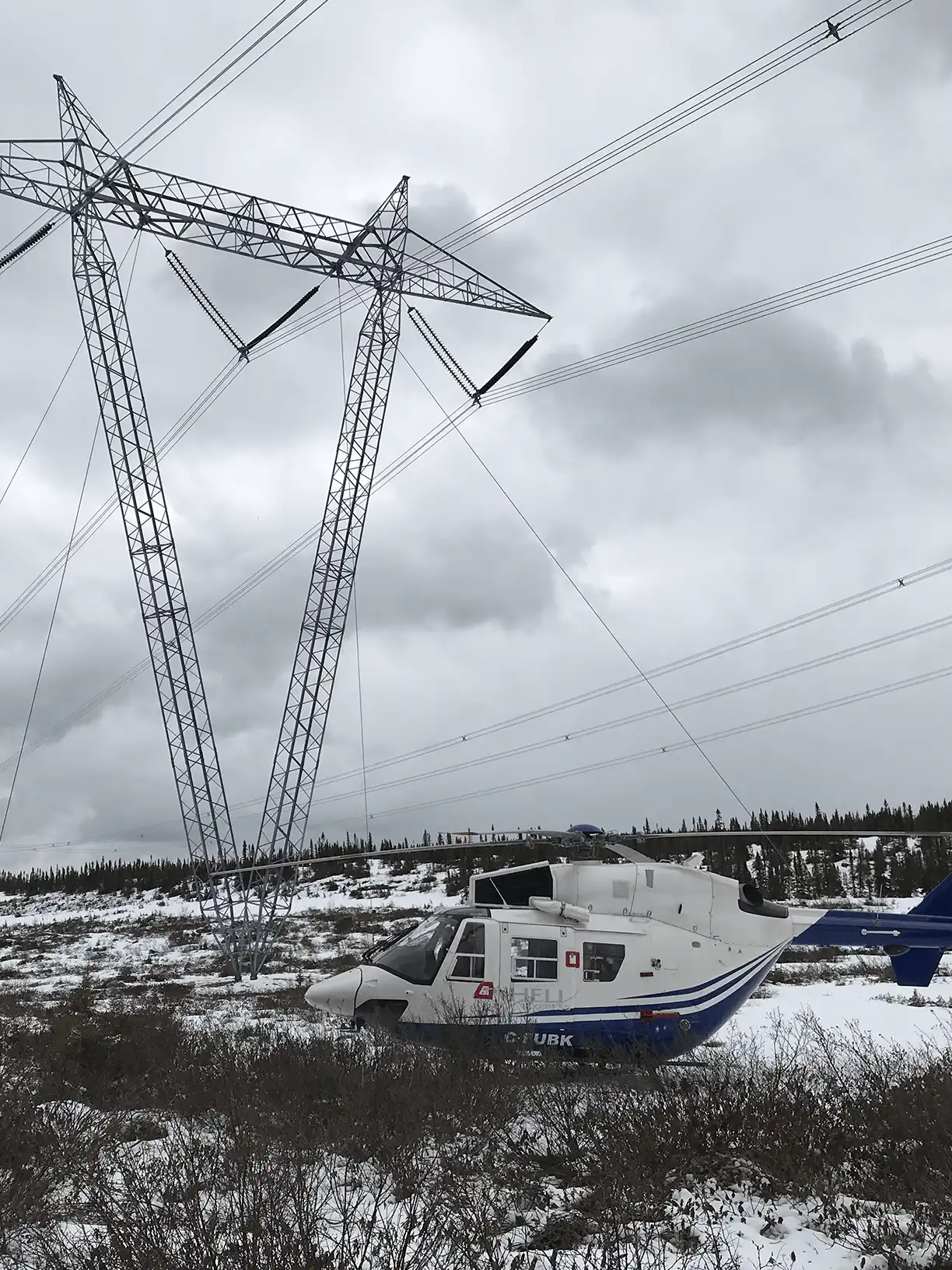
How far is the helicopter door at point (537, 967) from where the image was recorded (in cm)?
1262

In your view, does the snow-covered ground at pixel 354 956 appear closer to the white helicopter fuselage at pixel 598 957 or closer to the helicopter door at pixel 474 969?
the white helicopter fuselage at pixel 598 957

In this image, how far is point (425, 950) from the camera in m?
13.0

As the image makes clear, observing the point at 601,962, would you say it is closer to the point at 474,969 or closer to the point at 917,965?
the point at 474,969

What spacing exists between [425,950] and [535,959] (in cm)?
156

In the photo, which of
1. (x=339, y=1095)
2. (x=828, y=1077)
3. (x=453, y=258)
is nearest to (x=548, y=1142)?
(x=339, y=1095)

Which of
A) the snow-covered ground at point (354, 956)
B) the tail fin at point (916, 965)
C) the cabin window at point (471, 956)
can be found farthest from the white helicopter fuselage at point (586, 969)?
the snow-covered ground at point (354, 956)

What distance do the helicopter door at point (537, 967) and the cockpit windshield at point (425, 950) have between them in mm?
662

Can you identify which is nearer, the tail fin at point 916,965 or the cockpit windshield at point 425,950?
the cockpit windshield at point 425,950

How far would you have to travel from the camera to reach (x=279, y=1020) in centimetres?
1905

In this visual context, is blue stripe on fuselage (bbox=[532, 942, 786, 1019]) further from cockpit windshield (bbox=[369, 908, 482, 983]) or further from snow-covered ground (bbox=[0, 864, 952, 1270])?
snow-covered ground (bbox=[0, 864, 952, 1270])

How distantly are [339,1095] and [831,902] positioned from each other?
38805 millimetres

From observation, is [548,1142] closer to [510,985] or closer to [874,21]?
[510,985]

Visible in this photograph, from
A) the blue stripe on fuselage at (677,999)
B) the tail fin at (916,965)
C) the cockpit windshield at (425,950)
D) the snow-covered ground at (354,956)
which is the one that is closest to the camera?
the snow-covered ground at (354,956)

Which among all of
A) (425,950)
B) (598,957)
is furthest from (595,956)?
(425,950)
